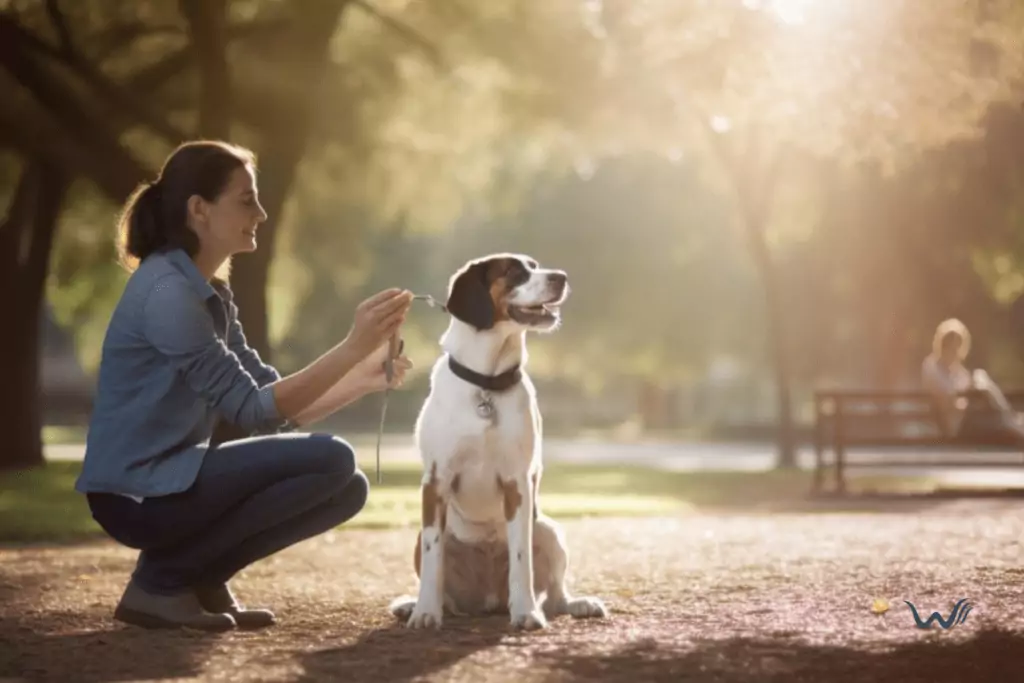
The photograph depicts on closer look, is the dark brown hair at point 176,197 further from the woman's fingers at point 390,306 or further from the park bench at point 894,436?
the park bench at point 894,436

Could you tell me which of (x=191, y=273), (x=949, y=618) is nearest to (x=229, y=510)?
(x=191, y=273)

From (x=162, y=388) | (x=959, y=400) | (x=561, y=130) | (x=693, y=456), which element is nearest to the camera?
(x=162, y=388)

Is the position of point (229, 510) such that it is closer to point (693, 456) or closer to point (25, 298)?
point (25, 298)

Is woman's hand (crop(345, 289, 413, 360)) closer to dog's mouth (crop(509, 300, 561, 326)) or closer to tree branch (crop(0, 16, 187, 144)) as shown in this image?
dog's mouth (crop(509, 300, 561, 326))

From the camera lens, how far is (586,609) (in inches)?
271

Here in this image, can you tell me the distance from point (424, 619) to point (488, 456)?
77 centimetres

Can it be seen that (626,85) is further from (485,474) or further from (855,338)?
(855,338)

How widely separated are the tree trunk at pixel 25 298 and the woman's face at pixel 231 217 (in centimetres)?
1615

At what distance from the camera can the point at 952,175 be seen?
97.7 feet

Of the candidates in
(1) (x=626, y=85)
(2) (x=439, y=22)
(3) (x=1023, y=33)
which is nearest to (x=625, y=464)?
(1) (x=626, y=85)

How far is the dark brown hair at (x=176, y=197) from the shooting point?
254 inches

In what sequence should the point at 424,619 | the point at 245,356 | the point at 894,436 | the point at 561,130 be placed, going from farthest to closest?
the point at 561,130, the point at 894,436, the point at 245,356, the point at 424,619

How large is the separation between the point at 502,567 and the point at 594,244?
39932mm

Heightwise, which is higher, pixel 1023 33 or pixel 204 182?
pixel 1023 33
